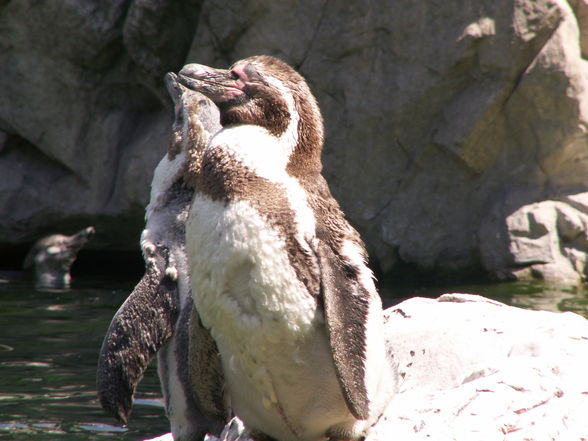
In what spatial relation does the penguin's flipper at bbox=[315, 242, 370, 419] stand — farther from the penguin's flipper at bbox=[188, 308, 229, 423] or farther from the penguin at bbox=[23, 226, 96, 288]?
the penguin at bbox=[23, 226, 96, 288]

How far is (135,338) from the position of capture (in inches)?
167

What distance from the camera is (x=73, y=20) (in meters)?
10.9

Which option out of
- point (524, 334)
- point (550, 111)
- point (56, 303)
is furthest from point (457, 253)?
point (524, 334)

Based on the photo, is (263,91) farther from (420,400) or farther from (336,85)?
(336,85)

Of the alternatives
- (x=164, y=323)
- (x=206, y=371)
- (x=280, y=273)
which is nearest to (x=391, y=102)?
(x=164, y=323)

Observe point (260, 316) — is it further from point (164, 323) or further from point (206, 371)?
point (164, 323)

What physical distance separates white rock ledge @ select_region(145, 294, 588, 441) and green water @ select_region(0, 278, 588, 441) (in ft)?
4.88

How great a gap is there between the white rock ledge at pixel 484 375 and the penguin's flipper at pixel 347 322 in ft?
0.98

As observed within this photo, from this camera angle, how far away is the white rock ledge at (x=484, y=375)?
342 cm

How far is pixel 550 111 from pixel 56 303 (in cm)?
508

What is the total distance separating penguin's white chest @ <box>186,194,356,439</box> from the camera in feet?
10.7

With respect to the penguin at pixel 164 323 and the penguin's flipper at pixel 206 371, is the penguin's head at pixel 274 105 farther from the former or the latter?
the penguin at pixel 164 323

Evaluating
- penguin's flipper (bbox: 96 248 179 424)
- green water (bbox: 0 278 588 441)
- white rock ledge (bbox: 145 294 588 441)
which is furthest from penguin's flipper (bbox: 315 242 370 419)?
green water (bbox: 0 278 588 441)

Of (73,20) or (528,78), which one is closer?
(528,78)
